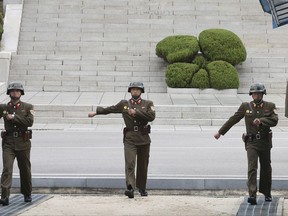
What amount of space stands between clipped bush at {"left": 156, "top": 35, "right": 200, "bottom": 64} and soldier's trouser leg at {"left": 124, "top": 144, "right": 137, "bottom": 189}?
14.3m

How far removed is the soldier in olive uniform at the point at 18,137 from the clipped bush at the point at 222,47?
15368mm

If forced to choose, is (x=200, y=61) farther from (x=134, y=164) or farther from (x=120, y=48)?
(x=134, y=164)

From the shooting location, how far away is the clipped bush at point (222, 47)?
83.9 ft

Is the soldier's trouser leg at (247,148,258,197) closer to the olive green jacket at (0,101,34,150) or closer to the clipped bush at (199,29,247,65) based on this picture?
the olive green jacket at (0,101,34,150)

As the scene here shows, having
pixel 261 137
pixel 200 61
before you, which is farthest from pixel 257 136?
pixel 200 61

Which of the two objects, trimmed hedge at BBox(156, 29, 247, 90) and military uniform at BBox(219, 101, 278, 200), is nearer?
military uniform at BBox(219, 101, 278, 200)

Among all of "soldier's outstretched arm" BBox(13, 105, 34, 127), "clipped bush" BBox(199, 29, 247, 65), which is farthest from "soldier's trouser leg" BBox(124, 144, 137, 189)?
"clipped bush" BBox(199, 29, 247, 65)

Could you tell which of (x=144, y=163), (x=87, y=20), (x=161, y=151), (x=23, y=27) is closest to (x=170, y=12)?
(x=87, y=20)

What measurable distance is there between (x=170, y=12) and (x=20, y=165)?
22.8m

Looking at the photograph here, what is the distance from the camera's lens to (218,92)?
2486 centimetres

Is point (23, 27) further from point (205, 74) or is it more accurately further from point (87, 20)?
point (205, 74)

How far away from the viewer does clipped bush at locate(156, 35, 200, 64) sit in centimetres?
2550

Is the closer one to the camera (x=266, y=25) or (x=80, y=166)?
(x=80, y=166)

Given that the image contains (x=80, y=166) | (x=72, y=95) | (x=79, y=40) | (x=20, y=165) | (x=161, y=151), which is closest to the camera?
(x=20, y=165)
